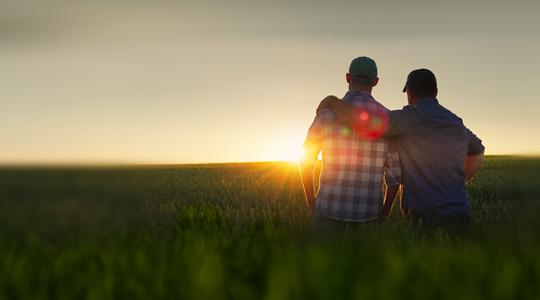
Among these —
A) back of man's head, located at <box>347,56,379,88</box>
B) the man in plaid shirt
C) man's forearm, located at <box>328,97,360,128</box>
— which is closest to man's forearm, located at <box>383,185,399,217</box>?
the man in plaid shirt

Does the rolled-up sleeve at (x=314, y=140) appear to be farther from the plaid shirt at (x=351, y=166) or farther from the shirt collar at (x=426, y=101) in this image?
the shirt collar at (x=426, y=101)

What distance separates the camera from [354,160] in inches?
207

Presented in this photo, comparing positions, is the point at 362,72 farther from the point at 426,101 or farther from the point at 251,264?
the point at 251,264

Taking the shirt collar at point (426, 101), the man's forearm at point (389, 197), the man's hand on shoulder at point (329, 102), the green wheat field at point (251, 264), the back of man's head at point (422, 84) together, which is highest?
the back of man's head at point (422, 84)

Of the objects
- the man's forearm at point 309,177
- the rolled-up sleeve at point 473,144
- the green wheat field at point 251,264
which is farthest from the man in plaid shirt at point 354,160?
the green wheat field at point 251,264

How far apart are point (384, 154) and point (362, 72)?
808 millimetres

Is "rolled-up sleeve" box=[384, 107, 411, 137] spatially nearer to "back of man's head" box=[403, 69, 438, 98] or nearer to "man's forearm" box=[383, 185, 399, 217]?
"back of man's head" box=[403, 69, 438, 98]

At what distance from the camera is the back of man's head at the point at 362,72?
526 centimetres

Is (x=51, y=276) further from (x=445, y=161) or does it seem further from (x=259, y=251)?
(x=445, y=161)

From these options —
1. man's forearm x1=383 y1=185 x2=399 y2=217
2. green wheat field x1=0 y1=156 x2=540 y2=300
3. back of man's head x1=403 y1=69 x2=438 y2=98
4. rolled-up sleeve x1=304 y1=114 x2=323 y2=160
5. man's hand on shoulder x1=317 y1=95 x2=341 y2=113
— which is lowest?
green wheat field x1=0 y1=156 x2=540 y2=300

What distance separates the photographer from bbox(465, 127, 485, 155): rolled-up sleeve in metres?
5.68

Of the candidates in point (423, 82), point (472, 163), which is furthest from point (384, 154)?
point (472, 163)

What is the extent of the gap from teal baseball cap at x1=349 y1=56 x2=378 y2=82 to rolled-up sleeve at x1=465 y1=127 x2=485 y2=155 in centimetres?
117

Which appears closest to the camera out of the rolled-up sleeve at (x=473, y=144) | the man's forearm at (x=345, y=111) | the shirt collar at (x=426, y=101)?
the man's forearm at (x=345, y=111)
